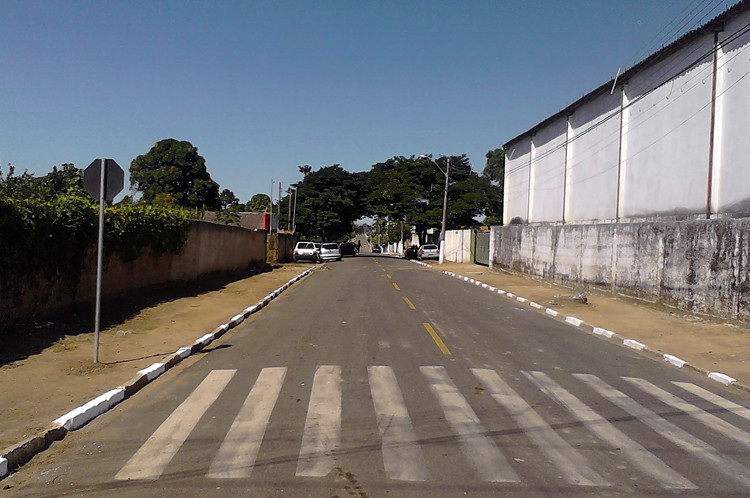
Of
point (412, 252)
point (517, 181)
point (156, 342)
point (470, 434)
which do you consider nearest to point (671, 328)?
point (470, 434)

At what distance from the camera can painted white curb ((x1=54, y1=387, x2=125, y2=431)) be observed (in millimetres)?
6051

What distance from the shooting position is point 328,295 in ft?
64.4

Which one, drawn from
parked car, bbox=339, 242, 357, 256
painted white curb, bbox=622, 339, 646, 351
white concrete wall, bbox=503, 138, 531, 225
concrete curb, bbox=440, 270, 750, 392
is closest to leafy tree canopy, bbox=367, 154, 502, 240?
parked car, bbox=339, 242, 357, 256

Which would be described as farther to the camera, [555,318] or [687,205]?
[687,205]

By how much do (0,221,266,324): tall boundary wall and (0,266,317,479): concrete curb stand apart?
293 centimetres

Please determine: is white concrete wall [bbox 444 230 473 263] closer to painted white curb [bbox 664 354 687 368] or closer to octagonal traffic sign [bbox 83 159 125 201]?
painted white curb [bbox 664 354 687 368]

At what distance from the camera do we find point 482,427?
238 inches

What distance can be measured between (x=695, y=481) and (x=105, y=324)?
35.1 ft

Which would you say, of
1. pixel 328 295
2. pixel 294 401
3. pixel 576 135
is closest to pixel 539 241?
pixel 576 135

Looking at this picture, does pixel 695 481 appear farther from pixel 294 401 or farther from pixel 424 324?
pixel 424 324

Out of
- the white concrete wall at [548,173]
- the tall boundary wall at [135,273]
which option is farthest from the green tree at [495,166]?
the tall boundary wall at [135,273]

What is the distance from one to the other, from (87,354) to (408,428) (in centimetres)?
587

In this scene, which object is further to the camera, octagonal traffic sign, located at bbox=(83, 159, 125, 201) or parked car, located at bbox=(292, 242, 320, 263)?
parked car, located at bbox=(292, 242, 320, 263)

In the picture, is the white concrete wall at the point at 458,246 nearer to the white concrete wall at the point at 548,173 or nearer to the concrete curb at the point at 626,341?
the white concrete wall at the point at 548,173
